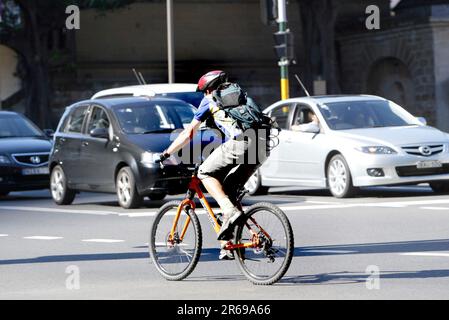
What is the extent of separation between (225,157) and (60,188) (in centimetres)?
1125

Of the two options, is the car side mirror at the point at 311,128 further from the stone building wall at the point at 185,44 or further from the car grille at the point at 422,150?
the stone building wall at the point at 185,44

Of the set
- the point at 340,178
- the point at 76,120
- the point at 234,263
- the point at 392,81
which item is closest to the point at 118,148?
the point at 76,120

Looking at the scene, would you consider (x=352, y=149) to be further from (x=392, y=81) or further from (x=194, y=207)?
(x=392, y=81)

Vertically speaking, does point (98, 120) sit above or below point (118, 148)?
above

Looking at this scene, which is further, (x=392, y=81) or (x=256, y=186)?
(x=392, y=81)

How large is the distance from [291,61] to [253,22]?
91.6 ft

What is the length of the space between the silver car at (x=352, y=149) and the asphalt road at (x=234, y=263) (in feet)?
1.23

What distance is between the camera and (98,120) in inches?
834

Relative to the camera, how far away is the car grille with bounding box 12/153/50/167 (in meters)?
23.7

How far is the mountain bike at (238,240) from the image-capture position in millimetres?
10562

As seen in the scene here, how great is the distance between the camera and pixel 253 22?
57.1m

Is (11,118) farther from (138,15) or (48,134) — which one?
(138,15)

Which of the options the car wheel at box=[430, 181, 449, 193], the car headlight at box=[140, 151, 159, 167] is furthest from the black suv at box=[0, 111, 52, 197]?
the car wheel at box=[430, 181, 449, 193]
